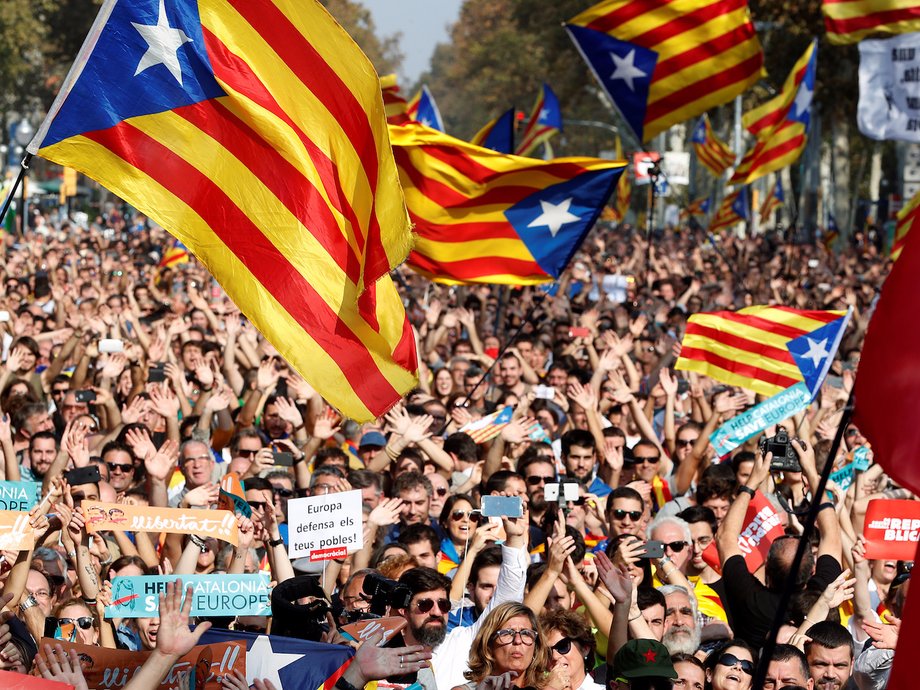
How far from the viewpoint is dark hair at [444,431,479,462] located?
31.3 feet

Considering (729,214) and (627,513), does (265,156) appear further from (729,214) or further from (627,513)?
(729,214)

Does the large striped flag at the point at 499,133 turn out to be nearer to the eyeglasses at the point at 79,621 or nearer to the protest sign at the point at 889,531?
the protest sign at the point at 889,531

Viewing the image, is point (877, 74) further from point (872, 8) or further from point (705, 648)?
point (705, 648)

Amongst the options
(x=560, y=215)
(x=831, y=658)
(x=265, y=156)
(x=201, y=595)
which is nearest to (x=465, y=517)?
(x=831, y=658)

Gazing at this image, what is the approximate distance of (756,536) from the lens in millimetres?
8156

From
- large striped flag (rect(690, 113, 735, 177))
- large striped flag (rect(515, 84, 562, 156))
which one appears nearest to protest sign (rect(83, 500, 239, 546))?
large striped flag (rect(515, 84, 562, 156))

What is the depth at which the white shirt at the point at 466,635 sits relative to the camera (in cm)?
621

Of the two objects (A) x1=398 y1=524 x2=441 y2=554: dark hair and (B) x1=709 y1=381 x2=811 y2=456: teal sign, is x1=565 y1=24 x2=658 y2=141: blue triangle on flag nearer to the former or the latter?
(B) x1=709 y1=381 x2=811 y2=456: teal sign

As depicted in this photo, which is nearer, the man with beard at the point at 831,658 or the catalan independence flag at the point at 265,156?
the catalan independence flag at the point at 265,156

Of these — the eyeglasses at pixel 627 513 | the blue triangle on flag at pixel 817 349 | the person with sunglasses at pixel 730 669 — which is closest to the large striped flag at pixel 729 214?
the blue triangle on flag at pixel 817 349

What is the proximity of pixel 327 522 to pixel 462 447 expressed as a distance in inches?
109

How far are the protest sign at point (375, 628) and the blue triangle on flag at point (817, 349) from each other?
5324 mm

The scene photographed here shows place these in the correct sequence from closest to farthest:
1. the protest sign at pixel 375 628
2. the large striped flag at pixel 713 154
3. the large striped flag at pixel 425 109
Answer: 1. the protest sign at pixel 375 628
2. the large striped flag at pixel 425 109
3. the large striped flag at pixel 713 154

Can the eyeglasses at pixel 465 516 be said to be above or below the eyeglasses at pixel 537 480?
below
